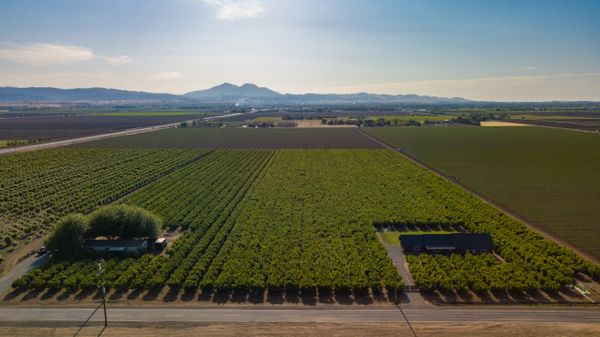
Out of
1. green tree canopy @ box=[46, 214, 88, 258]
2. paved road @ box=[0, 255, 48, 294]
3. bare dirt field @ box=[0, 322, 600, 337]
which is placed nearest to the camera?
bare dirt field @ box=[0, 322, 600, 337]

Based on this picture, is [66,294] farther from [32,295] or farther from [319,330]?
[319,330]

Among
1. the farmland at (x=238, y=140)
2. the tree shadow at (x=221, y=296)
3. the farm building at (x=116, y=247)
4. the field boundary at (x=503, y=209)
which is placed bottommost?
the tree shadow at (x=221, y=296)

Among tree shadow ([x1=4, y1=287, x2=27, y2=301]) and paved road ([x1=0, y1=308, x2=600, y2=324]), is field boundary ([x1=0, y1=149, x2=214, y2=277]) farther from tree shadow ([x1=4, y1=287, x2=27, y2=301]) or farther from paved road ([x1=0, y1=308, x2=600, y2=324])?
paved road ([x1=0, y1=308, x2=600, y2=324])

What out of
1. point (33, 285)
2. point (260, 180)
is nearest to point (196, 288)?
point (33, 285)

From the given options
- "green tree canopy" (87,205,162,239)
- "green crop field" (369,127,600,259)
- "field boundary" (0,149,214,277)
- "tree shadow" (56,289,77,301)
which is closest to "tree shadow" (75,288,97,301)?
"tree shadow" (56,289,77,301)

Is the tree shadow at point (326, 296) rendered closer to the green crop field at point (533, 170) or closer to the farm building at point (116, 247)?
the farm building at point (116, 247)

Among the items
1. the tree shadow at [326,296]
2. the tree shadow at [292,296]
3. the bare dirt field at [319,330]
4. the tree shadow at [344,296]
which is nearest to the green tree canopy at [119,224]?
the bare dirt field at [319,330]
